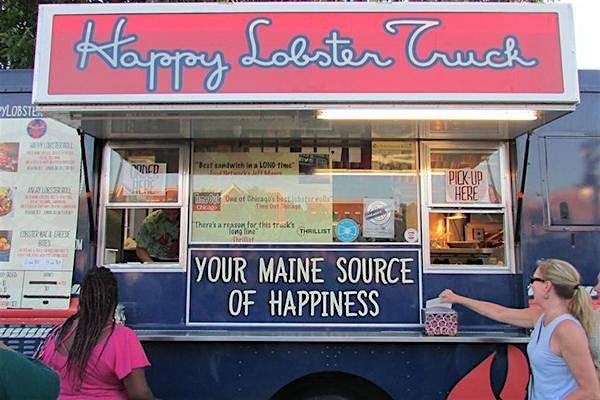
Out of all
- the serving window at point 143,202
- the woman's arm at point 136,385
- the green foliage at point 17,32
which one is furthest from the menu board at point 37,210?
the green foliage at point 17,32

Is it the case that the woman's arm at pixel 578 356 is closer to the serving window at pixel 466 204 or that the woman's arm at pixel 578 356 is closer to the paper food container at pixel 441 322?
the paper food container at pixel 441 322

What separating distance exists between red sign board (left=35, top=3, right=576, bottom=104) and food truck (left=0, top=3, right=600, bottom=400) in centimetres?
1

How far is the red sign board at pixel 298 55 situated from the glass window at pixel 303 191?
0.99 m

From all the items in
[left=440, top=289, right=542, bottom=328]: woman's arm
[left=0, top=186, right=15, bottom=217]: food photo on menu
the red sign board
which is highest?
the red sign board

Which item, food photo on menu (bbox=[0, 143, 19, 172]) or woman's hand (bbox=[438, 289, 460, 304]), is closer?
woman's hand (bbox=[438, 289, 460, 304])

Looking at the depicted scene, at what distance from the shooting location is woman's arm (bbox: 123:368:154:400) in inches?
97.2

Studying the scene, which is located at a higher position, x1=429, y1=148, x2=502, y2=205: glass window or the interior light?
the interior light

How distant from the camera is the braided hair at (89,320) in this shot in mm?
2402

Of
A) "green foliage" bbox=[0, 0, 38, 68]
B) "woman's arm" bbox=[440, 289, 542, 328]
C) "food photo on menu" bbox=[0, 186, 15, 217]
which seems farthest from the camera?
"green foliage" bbox=[0, 0, 38, 68]

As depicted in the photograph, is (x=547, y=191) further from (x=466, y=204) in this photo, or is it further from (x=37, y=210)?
(x=37, y=210)

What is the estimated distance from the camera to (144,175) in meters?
4.18

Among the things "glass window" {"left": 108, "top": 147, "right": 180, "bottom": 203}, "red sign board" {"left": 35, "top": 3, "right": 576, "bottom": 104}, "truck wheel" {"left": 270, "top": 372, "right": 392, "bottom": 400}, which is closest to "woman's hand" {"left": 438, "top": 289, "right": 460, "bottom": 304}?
"truck wheel" {"left": 270, "top": 372, "right": 392, "bottom": 400}

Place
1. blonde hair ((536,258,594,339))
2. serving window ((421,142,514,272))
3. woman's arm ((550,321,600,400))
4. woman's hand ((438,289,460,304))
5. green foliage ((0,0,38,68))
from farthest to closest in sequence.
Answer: green foliage ((0,0,38,68))
serving window ((421,142,514,272))
woman's hand ((438,289,460,304))
blonde hair ((536,258,594,339))
woman's arm ((550,321,600,400))

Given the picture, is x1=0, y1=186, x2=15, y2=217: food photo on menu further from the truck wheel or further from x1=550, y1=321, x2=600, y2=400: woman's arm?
x1=550, y1=321, x2=600, y2=400: woman's arm
